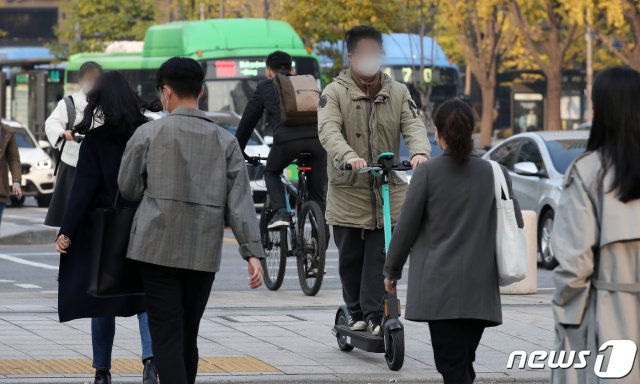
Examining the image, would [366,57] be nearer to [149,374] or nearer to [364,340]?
[364,340]

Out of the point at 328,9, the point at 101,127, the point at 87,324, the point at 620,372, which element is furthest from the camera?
the point at 328,9

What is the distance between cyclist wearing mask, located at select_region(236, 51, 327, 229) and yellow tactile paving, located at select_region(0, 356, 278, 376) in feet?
11.7

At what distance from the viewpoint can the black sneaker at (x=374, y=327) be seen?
8.52 metres

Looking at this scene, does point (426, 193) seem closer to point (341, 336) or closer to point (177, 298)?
point (177, 298)

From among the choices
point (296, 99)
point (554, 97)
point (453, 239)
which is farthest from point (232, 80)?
point (554, 97)

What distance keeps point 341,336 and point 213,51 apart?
2007 centimetres

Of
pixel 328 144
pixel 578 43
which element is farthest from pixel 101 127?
pixel 578 43

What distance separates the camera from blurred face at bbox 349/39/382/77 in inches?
333

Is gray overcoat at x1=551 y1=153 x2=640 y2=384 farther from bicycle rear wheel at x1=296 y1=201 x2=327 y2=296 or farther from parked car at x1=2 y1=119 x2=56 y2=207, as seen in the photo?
parked car at x1=2 y1=119 x2=56 y2=207

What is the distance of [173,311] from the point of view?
637cm

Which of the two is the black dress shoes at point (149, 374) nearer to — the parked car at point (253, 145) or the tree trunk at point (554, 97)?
the parked car at point (253, 145)

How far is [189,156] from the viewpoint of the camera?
6.40 metres

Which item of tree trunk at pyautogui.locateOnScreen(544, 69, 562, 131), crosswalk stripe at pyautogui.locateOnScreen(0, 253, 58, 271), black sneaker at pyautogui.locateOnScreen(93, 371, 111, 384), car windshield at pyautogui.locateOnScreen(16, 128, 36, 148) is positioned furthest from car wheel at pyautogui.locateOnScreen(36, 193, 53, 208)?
tree trunk at pyautogui.locateOnScreen(544, 69, 562, 131)

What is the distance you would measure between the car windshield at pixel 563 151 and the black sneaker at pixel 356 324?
8.01 m
